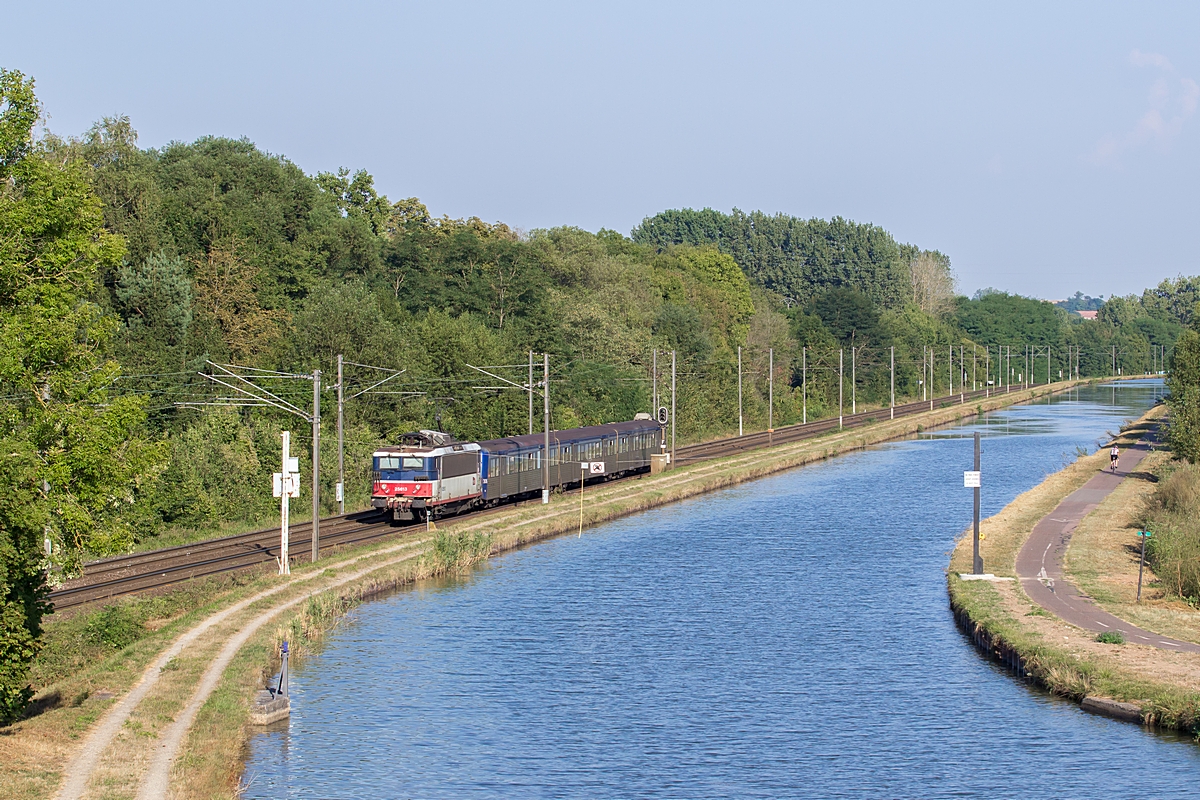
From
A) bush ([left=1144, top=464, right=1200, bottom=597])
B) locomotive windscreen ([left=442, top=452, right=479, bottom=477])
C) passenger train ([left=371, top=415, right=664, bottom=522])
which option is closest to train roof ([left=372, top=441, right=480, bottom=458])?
passenger train ([left=371, top=415, right=664, bottom=522])

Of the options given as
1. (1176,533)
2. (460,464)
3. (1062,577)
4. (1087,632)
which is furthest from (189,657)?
(1176,533)

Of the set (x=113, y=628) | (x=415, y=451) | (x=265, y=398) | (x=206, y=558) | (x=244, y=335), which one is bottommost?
(x=113, y=628)

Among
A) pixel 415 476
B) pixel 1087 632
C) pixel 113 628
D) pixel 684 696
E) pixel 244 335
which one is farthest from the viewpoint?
pixel 244 335

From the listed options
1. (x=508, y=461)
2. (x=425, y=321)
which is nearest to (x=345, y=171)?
(x=425, y=321)

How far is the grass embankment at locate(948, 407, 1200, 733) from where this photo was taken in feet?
96.3

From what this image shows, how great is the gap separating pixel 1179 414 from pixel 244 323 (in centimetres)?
6008

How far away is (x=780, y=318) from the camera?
162 metres

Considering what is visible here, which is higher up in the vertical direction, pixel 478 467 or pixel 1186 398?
pixel 1186 398

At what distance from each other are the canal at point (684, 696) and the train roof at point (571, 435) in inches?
380

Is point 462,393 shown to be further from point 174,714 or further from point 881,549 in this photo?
point 174,714

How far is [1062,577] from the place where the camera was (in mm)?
43438

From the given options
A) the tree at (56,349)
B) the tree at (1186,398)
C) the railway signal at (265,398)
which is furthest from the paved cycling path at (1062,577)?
the tree at (56,349)

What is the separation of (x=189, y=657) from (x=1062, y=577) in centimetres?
2810

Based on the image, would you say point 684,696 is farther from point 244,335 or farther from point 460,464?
point 244,335
